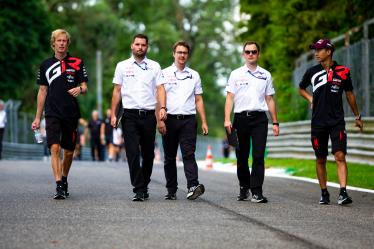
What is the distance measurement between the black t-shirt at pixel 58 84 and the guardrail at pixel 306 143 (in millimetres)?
8493

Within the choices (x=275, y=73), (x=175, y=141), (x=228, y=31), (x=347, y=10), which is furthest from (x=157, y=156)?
(x=228, y=31)

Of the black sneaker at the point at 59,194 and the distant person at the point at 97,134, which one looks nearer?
the black sneaker at the point at 59,194

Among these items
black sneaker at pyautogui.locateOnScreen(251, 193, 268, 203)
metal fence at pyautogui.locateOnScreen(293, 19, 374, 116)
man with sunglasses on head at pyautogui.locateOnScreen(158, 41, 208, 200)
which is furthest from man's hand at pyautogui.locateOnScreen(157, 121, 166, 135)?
metal fence at pyautogui.locateOnScreen(293, 19, 374, 116)

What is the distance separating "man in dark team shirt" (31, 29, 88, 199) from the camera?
11.8 metres

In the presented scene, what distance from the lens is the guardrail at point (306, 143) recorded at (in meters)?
19.3

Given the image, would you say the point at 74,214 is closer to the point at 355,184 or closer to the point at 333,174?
the point at 355,184

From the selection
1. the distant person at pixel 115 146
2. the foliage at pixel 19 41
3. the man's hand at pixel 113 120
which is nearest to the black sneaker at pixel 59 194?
the man's hand at pixel 113 120

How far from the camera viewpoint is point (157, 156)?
40.9 m

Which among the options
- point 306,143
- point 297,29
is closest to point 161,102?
point 306,143

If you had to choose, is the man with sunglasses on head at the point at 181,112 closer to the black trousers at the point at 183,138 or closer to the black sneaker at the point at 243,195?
the black trousers at the point at 183,138

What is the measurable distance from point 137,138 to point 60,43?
1.44 metres

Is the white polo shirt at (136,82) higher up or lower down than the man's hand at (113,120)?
higher up

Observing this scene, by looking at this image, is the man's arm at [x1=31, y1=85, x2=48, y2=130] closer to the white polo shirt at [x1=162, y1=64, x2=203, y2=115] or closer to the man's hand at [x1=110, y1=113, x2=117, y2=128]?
A: the man's hand at [x1=110, y1=113, x2=117, y2=128]

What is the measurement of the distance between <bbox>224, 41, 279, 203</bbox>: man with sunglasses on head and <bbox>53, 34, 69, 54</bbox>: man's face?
2013 millimetres
